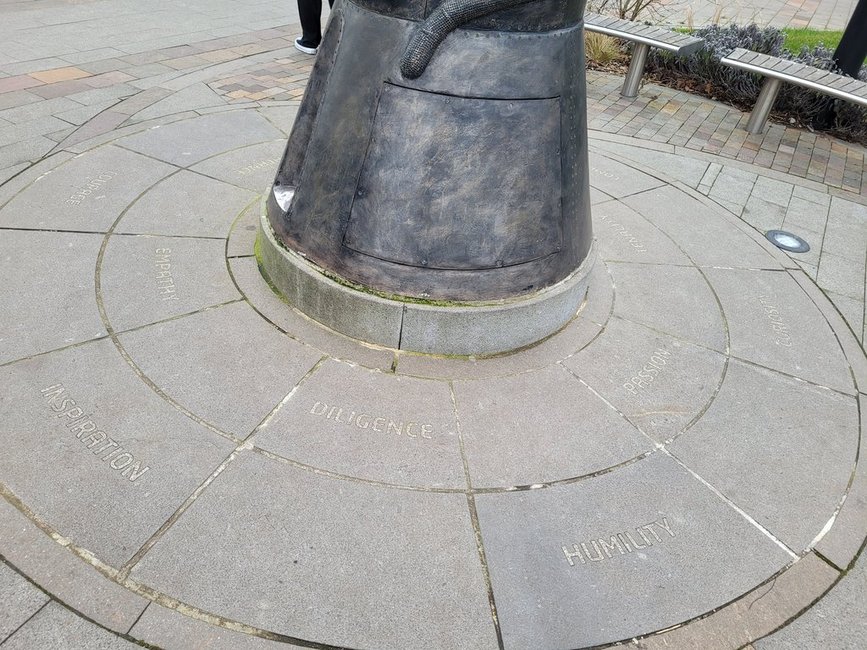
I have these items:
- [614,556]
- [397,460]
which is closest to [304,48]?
[397,460]

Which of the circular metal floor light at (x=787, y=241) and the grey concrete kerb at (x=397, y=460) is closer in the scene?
the grey concrete kerb at (x=397, y=460)

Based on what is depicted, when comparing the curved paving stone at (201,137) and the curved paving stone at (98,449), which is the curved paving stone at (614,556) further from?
the curved paving stone at (201,137)

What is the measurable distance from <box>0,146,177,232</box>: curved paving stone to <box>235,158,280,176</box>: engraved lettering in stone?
2.00 ft

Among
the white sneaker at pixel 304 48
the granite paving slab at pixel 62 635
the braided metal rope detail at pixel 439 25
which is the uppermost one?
the braided metal rope detail at pixel 439 25

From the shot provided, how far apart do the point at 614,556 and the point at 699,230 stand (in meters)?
3.83

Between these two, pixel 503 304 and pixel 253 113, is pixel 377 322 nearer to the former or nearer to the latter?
pixel 503 304

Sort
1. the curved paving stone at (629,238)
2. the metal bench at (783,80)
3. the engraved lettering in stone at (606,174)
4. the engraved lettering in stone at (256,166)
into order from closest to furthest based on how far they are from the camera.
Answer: the curved paving stone at (629,238), the engraved lettering in stone at (256,166), the engraved lettering in stone at (606,174), the metal bench at (783,80)

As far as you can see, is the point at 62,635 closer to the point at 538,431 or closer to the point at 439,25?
the point at 538,431

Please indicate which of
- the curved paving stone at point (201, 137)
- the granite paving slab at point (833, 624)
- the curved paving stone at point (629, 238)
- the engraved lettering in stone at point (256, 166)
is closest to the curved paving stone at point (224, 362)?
the engraved lettering in stone at point (256, 166)

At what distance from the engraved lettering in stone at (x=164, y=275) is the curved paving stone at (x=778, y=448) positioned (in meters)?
3.31

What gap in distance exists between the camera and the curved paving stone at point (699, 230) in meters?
5.38

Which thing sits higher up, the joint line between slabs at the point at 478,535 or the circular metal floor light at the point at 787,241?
the circular metal floor light at the point at 787,241

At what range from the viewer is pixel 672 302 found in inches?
185

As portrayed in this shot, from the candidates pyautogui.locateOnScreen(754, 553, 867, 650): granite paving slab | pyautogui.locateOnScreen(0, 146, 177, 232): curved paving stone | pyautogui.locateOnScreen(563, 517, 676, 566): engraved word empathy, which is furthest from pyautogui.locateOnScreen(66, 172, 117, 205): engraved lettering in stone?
pyautogui.locateOnScreen(754, 553, 867, 650): granite paving slab
